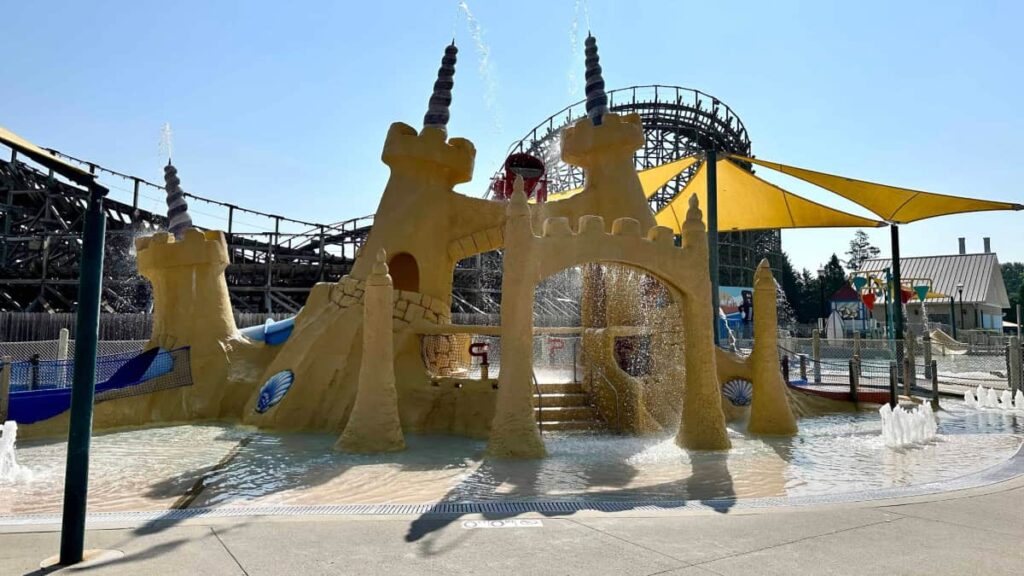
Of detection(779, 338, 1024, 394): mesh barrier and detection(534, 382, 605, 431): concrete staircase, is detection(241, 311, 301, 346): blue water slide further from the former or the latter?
detection(779, 338, 1024, 394): mesh barrier

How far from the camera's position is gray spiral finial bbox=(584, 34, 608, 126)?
14.2 m

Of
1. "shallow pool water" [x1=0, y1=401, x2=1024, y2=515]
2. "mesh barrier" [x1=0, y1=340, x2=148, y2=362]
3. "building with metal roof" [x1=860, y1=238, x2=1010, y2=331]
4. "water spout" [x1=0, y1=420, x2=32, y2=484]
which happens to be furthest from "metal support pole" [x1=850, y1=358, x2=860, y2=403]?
"building with metal roof" [x1=860, y1=238, x2=1010, y2=331]

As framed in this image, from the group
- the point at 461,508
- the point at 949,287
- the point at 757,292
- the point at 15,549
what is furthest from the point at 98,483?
the point at 949,287

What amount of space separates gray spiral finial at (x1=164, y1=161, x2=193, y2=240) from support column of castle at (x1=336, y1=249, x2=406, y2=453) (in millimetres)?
6041

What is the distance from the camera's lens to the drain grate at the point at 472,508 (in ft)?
16.9

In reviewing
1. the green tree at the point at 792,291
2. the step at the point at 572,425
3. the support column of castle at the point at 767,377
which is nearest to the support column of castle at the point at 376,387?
the step at the point at 572,425

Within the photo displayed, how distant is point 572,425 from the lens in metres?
11.3

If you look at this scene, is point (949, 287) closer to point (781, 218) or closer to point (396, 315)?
point (781, 218)

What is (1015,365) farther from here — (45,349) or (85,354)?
(45,349)

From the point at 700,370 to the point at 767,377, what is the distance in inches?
81.4

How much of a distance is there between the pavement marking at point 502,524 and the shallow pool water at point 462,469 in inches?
47.5

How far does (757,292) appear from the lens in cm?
1116

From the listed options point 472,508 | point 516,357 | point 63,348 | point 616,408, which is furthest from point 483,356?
point 63,348

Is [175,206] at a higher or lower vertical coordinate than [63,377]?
higher
